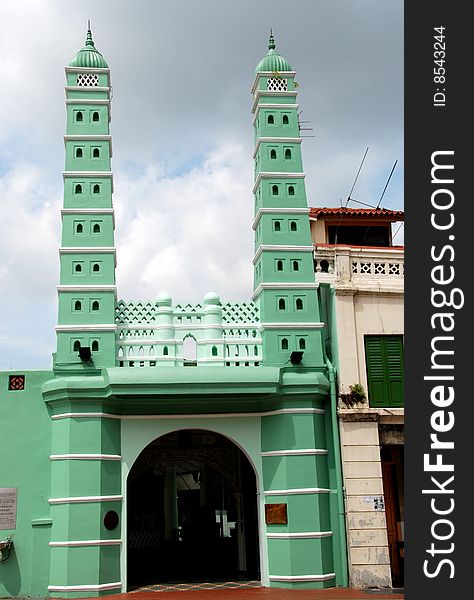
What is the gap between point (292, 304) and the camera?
16.7 meters

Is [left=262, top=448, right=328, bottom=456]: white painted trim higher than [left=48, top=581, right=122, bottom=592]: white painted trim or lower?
higher

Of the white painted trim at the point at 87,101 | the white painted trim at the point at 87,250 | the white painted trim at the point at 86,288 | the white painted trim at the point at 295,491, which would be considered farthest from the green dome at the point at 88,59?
the white painted trim at the point at 295,491

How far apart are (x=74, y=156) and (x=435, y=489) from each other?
11120 mm

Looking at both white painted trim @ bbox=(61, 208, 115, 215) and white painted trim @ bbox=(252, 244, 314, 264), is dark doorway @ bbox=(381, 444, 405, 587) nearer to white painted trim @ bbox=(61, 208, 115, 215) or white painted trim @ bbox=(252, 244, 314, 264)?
white painted trim @ bbox=(252, 244, 314, 264)

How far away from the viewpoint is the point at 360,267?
1744 centimetres

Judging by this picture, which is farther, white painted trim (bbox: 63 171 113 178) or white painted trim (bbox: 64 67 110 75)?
white painted trim (bbox: 64 67 110 75)

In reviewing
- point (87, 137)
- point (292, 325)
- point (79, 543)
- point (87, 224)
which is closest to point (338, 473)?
point (292, 325)

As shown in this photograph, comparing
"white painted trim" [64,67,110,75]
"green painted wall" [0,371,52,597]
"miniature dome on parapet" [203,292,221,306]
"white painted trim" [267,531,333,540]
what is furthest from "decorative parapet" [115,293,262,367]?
"white painted trim" [64,67,110,75]

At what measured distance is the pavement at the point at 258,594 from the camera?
14.1 metres

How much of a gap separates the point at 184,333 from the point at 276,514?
4372 mm

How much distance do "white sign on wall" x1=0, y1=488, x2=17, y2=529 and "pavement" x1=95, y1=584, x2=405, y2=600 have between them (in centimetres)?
263

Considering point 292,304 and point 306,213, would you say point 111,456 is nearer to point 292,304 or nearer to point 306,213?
point 292,304

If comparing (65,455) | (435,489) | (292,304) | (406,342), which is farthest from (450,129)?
(65,455)

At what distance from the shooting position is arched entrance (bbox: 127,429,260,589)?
17719mm
